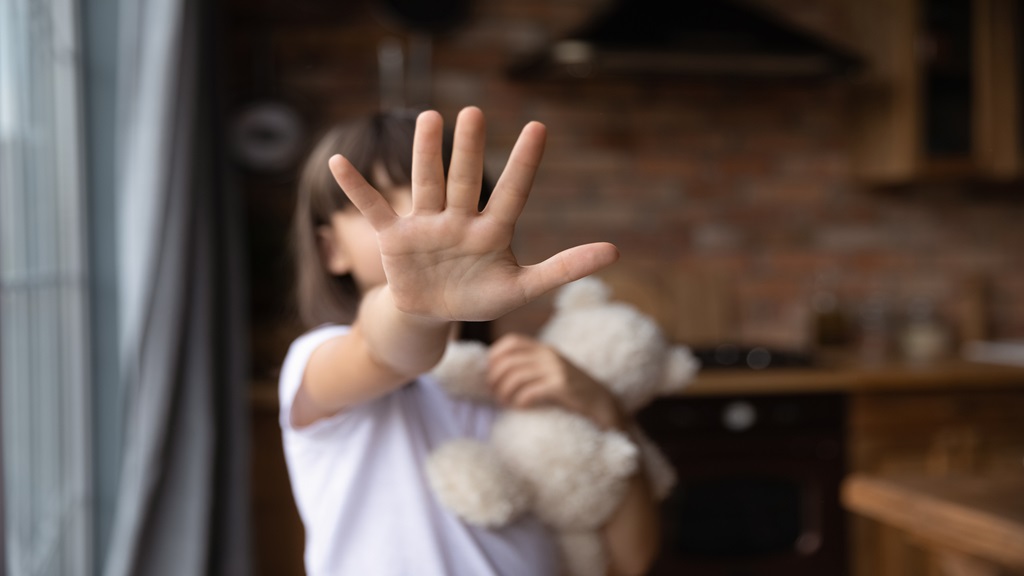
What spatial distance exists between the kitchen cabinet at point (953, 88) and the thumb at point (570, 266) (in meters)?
2.50

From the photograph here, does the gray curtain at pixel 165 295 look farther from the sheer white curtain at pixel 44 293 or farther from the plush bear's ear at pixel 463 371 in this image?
the plush bear's ear at pixel 463 371

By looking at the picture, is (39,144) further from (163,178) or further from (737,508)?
(737,508)

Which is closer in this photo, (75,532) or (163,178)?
(163,178)

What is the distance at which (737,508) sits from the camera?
2.43 meters

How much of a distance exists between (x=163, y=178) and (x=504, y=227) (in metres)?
1.05

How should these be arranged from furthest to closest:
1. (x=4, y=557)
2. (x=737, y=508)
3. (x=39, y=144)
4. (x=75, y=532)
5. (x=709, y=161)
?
(x=709, y=161), (x=737, y=508), (x=75, y=532), (x=39, y=144), (x=4, y=557)

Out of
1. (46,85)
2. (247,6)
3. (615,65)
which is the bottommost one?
(46,85)

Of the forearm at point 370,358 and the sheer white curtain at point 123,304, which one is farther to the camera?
the sheer white curtain at point 123,304

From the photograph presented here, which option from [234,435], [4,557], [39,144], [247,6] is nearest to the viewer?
[4,557]

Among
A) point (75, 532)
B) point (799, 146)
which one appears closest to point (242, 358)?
point (75, 532)

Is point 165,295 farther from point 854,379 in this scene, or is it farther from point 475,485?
point 854,379

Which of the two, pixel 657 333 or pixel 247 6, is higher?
pixel 247 6

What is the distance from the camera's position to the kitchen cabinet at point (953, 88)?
2.84 m

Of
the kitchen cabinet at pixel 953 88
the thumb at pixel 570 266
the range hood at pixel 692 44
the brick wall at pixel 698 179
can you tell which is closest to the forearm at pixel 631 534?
the thumb at pixel 570 266
